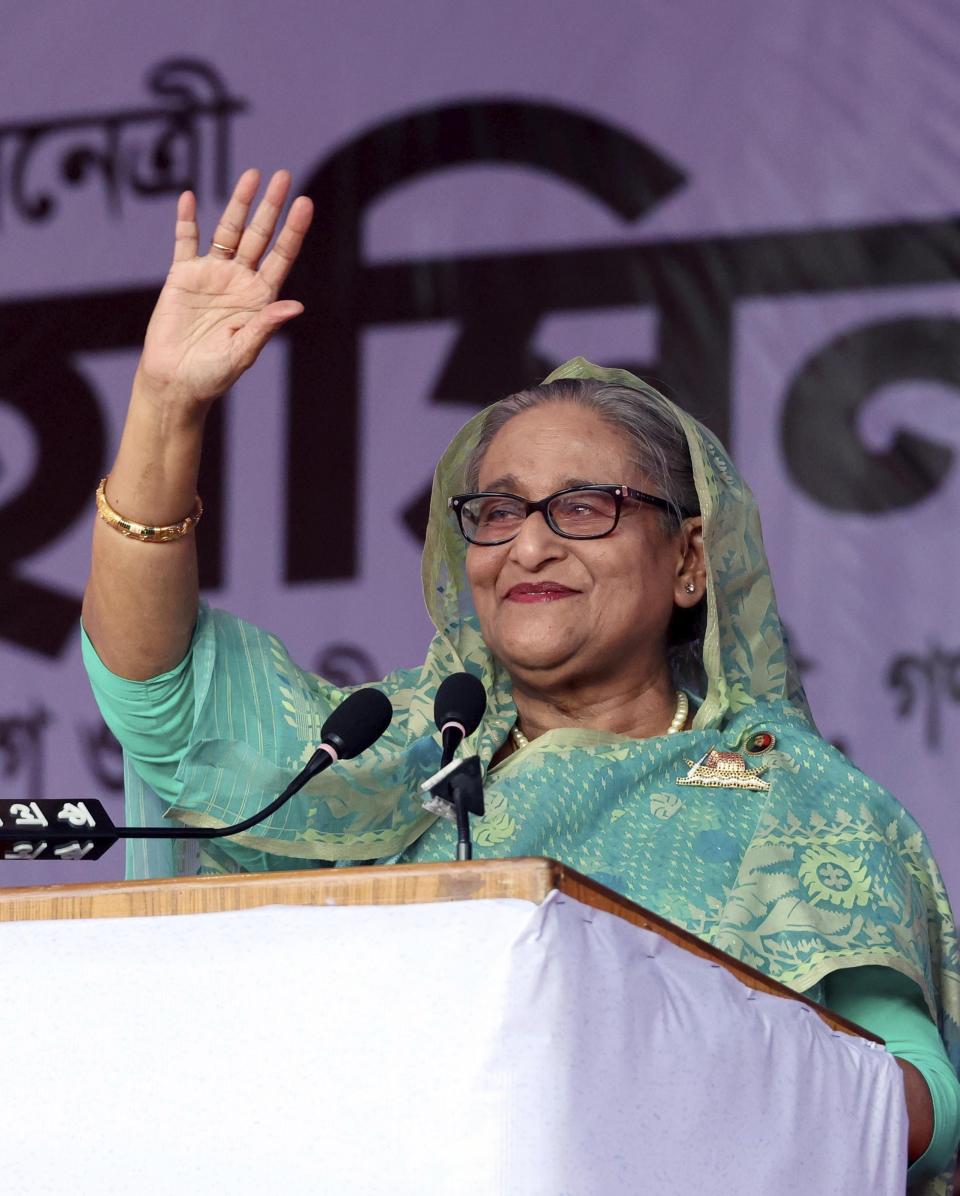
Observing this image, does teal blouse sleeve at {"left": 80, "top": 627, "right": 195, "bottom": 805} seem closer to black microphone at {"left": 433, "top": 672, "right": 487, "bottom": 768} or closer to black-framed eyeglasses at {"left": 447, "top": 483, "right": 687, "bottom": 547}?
black-framed eyeglasses at {"left": 447, "top": 483, "right": 687, "bottom": 547}

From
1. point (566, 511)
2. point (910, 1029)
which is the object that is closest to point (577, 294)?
point (566, 511)

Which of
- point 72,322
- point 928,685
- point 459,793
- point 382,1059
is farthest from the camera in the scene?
point 72,322

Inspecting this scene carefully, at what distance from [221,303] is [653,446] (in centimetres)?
73

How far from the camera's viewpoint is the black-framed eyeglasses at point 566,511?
108 inches

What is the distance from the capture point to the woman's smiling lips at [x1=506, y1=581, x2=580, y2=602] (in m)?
2.72

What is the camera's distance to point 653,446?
2850mm

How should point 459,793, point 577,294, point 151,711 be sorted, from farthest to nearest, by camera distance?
point 577,294 → point 151,711 → point 459,793

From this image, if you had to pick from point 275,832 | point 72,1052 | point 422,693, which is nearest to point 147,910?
point 72,1052

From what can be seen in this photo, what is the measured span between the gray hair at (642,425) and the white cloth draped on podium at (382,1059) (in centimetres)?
141

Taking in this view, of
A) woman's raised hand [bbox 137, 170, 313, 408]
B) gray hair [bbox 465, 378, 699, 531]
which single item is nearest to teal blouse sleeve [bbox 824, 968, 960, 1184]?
gray hair [bbox 465, 378, 699, 531]

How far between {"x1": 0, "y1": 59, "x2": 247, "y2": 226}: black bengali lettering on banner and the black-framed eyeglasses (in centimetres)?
183

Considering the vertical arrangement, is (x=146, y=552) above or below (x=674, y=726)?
above

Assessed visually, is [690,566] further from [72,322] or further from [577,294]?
[72,322]

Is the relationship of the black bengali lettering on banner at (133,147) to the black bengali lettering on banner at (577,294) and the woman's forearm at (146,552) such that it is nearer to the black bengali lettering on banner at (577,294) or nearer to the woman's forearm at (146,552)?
the black bengali lettering on banner at (577,294)
